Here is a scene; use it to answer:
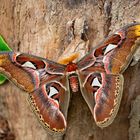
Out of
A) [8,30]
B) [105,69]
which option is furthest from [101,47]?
[8,30]

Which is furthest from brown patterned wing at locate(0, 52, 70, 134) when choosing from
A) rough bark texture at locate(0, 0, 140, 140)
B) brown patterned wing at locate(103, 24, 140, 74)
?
brown patterned wing at locate(103, 24, 140, 74)

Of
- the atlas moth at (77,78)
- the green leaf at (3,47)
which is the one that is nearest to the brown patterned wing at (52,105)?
the atlas moth at (77,78)

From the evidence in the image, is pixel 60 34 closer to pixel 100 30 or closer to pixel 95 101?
pixel 100 30

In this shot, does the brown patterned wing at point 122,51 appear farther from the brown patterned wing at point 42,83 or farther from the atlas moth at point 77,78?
the brown patterned wing at point 42,83

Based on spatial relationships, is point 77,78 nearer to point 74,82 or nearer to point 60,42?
point 74,82

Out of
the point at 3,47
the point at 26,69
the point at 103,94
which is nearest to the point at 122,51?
the point at 103,94

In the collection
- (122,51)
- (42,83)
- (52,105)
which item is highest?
(122,51)

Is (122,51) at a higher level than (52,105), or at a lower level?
higher
